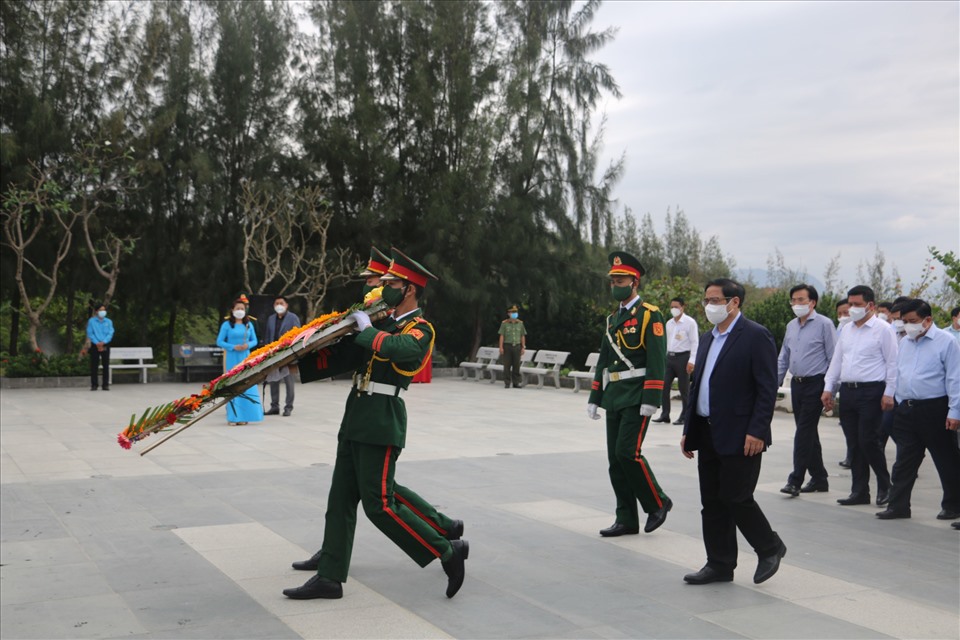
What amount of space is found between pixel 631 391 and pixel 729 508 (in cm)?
130

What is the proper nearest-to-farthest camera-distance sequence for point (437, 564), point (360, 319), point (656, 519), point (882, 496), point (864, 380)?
point (360, 319) → point (437, 564) → point (656, 519) → point (864, 380) → point (882, 496)

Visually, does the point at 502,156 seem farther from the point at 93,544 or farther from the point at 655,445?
the point at 93,544

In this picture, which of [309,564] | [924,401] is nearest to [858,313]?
[924,401]

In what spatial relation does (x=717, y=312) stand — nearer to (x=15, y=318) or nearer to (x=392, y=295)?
(x=392, y=295)

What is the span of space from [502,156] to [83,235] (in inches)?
407

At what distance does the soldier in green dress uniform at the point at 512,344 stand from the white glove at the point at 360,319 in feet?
49.5

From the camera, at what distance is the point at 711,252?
3544cm

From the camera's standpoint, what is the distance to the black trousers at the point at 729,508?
5.35m

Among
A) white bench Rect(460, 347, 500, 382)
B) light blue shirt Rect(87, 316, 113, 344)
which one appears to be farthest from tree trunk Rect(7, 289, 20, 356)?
white bench Rect(460, 347, 500, 382)

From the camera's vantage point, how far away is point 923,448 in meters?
7.36

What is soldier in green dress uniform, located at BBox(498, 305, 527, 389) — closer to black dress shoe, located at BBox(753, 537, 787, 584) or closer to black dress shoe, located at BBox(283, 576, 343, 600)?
black dress shoe, located at BBox(753, 537, 787, 584)

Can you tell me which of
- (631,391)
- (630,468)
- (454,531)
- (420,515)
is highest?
(631,391)

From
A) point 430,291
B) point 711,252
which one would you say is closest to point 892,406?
point 430,291

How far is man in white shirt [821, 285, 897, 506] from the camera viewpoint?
25.6 ft
